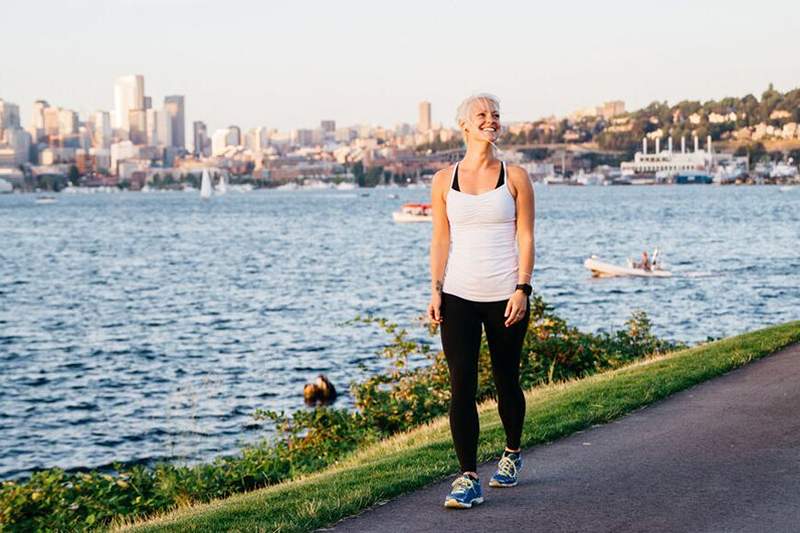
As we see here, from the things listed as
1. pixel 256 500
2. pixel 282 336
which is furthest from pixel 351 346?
pixel 256 500

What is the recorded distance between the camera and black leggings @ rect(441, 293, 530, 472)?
254 inches

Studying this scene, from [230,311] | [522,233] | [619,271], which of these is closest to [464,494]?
[522,233]

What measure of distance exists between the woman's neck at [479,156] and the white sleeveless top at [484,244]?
8 cm

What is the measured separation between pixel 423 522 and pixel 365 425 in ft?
21.9

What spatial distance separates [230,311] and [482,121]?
34.0m

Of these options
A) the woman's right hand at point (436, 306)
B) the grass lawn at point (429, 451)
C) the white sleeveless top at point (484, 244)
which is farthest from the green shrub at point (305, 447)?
the white sleeveless top at point (484, 244)

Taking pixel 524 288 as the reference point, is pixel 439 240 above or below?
above

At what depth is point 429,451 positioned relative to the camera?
28.0 ft

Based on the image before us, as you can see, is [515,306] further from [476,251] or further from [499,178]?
[499,178]

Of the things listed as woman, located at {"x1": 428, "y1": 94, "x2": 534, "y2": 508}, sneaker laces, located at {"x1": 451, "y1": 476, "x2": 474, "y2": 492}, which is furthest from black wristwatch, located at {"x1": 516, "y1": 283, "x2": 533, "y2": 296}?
sneaker laces, located at {"x1": 451, "y1": 476, "x2": 474, "y2": 492}

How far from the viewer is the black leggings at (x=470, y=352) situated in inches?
254

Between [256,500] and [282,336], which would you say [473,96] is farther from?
[282,336]

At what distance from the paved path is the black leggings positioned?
0.41m

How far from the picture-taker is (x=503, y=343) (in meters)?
6.61
